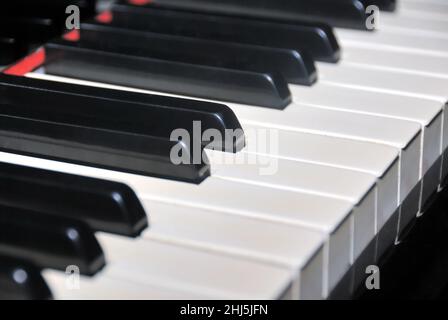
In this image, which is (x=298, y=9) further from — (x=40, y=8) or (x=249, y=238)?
(x=249, y=238)

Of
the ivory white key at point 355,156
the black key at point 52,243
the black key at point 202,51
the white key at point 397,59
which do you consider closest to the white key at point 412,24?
the white key at point 397,59

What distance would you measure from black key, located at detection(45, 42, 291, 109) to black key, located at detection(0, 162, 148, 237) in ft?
1.37

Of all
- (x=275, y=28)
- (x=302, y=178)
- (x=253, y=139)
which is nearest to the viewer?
(x=302, y=178)

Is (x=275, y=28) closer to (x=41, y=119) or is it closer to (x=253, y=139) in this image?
(x=253, y=139)

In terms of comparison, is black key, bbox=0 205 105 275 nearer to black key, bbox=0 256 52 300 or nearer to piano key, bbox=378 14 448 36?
black key, bbox=0 256 52 300

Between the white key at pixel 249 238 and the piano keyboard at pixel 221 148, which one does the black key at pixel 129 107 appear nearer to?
the piano keyboard at pixel 221 148

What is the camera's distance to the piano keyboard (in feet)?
3.40

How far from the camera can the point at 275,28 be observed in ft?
5.64

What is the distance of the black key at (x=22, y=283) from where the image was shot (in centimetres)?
97

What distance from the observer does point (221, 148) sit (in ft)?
4.39
